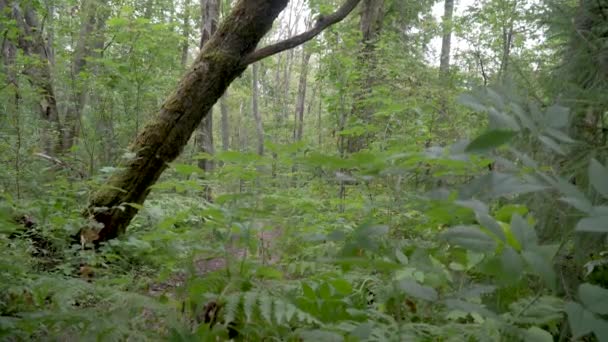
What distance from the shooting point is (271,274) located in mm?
1675

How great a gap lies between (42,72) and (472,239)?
23.8 ft

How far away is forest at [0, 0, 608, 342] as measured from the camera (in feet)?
3.21

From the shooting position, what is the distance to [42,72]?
20.7 feet

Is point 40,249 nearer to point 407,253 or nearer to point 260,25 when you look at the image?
point 260,25

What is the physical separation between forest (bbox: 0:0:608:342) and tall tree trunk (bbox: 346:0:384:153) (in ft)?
0.29

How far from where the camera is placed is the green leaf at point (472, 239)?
0.86 meters

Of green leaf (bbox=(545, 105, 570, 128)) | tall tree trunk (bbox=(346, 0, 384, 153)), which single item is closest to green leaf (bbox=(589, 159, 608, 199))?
green leaf (bbox=(545, 105, 570, 128))

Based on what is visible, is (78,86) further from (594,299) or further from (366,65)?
(594,299)

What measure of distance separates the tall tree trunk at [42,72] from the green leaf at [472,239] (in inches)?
240

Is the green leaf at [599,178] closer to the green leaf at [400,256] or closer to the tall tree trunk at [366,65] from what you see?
the green leaf at [400,256]

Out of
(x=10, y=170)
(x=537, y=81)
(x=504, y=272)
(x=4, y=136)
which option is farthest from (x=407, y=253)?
(x=4, y=136)

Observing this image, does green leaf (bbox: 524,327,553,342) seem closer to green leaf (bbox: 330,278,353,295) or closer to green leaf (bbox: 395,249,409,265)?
green leaf (bbox: 395,249,409,265)

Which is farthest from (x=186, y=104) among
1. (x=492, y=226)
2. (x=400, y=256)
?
(x=492, y=226)

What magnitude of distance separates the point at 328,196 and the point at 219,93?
8.79 feet
